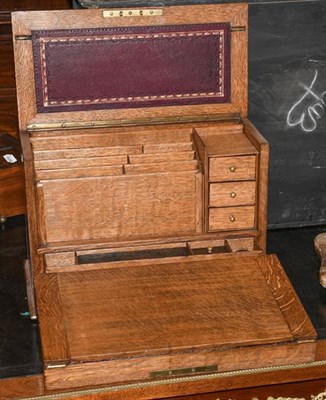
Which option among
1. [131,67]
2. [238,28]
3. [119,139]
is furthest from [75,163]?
[238,28]

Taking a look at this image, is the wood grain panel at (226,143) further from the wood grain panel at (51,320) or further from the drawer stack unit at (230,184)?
the wood grain panel at (51,320)

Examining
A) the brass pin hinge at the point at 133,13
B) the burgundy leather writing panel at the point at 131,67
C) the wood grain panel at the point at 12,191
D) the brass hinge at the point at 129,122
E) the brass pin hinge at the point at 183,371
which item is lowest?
the brass pin hinge at the point at 183,371

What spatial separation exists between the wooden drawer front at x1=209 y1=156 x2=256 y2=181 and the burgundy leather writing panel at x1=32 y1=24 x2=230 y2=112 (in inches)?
13.7

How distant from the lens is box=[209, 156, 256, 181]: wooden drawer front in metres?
3.03

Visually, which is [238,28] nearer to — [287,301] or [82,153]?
[82,153]

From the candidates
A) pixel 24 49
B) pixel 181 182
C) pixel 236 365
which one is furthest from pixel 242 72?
pixel 236 365

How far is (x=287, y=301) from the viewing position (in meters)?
2.89

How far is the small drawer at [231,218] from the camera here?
3094 millimetres

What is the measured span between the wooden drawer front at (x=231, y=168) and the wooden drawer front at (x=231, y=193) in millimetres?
25

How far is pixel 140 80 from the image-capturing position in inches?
128

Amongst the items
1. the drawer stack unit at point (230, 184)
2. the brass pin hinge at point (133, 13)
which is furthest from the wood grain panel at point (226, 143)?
the brass pin hinge at point (133, 13)

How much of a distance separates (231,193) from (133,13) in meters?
0.70

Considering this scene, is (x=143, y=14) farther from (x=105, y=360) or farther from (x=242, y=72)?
(x=105, y=360)

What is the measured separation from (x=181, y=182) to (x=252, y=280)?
39cm
